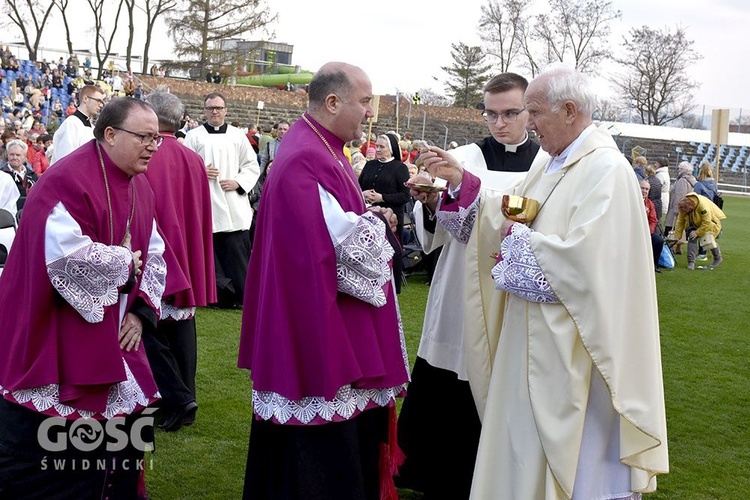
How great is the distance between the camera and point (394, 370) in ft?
12.3

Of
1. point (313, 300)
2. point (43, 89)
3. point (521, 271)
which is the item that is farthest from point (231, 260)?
point (43, 89)

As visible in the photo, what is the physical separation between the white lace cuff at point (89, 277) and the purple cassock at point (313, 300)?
623mm

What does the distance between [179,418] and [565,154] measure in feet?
10.4

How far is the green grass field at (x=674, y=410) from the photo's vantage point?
16.1 ft

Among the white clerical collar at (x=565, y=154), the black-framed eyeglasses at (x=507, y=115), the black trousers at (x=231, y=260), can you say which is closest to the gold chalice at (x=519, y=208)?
the white clerical collar at (x=565, y=154)

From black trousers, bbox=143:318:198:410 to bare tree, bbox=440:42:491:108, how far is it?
49.4 m

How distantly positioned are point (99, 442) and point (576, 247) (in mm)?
2226

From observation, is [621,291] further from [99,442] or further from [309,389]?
[99,442]

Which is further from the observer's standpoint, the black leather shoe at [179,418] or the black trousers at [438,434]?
the black leather shoe at [179,418]

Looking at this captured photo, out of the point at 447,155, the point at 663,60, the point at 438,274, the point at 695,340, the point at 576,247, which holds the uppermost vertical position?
the point at 663,60

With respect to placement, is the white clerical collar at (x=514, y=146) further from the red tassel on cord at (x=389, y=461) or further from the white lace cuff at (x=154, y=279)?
the white lace cuff at (x=154, y=279)

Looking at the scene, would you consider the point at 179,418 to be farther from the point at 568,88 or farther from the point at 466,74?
the point at 466,74

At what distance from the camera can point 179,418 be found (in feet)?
18.1

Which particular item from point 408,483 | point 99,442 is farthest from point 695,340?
point 99,442
